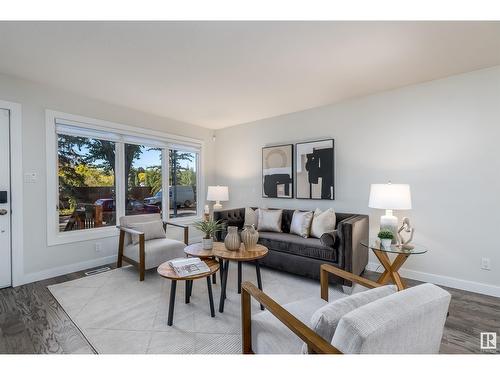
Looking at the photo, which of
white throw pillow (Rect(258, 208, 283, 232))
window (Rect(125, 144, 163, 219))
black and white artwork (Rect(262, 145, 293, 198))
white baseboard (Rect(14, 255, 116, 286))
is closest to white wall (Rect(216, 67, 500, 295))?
black and white artwork (Rect(262, 145, 293, 198))

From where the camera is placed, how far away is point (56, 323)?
2029 mm

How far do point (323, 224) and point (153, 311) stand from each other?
7.12ft

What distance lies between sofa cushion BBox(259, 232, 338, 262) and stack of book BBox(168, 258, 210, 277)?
122 cm

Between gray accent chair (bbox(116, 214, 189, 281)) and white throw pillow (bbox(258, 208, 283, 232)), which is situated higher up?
white throw pillow (bbox(258, 208, 283, 232))

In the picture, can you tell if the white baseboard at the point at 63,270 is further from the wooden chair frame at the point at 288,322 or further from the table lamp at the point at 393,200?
the table lamp at the point at 393,200

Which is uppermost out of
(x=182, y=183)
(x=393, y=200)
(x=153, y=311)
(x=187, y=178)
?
(x=187, y=178)

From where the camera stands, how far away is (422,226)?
2.96m

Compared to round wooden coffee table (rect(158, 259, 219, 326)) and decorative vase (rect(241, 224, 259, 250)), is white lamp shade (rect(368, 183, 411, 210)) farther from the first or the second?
round wooden coffee table (rect(158, 259, 219, 326))

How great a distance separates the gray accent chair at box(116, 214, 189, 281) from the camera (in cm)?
296

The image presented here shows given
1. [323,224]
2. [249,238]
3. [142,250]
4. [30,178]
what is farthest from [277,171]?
[30,178]

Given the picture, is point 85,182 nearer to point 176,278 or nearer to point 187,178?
point 187,178

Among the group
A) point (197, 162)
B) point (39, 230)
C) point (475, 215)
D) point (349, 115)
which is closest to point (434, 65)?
point (349, 115)

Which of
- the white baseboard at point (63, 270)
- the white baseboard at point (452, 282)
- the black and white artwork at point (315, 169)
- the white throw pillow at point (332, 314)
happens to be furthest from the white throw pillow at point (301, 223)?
the white baseboard at point (63, 270)

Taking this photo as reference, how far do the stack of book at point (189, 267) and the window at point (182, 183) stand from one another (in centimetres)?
247
